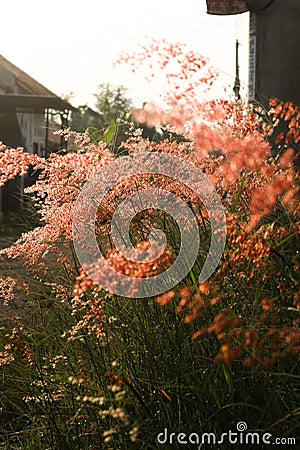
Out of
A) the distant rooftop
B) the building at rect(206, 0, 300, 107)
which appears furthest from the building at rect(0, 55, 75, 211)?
the building at rect(206, 0, 300, 107)

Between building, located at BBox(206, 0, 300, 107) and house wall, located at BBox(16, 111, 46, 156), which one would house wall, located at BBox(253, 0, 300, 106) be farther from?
house wall, located at BBox(16, 111, 46, 156)

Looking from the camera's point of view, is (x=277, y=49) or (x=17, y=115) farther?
(x=17, y=115)

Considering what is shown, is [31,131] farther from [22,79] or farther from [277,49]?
[277,49]

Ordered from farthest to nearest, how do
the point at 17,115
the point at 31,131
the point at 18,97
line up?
the point at 31,131 → the point at 17,115 → the point at 18,97

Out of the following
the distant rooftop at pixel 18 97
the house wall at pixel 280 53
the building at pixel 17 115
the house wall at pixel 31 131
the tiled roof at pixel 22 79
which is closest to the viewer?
the house wall at pixel 280 53

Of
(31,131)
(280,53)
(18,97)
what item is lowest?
(31,131)

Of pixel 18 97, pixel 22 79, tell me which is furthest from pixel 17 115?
pixel 22 79

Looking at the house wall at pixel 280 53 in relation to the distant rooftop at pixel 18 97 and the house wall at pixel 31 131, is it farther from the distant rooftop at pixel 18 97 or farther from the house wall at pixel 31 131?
the house wall at pixel 31 131

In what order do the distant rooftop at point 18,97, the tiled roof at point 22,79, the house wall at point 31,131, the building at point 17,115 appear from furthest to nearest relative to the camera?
1. the house wall at point 31,131
2. the tiled roof at point 22,79
3. the distant rooftop at point 18,97
4. the building at point 17,115

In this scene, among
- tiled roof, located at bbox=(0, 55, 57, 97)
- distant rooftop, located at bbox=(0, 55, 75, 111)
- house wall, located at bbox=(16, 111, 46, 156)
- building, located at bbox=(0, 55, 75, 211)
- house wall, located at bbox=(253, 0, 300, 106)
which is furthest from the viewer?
house wall, located at bbox=(16, 111, 46, 156)

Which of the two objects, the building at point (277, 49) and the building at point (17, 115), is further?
the building at point (17, 115)

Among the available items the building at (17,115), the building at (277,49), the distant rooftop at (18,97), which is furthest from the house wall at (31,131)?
the building at (277,49)

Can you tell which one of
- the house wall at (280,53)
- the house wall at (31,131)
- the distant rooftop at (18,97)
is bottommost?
the house wall at (31,131)

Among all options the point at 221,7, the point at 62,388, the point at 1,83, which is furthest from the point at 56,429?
the point at 1,83
